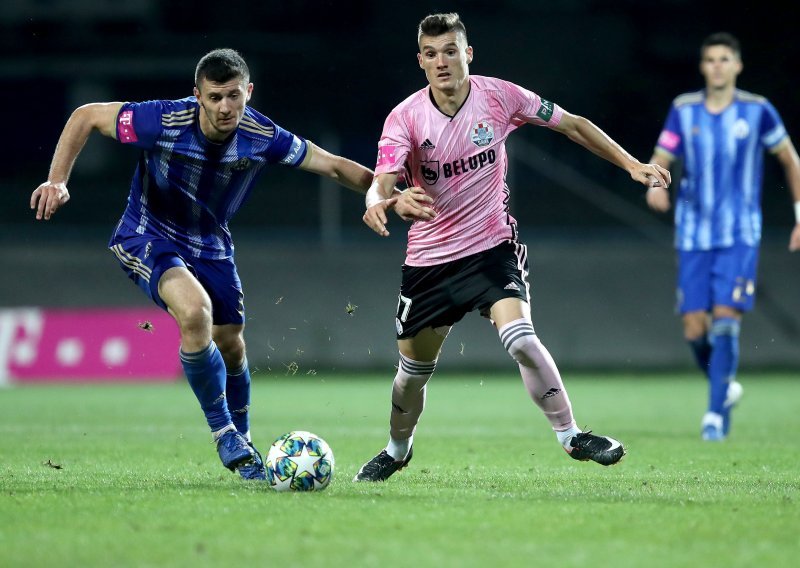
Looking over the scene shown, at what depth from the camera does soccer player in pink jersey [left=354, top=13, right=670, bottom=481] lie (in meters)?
6.12

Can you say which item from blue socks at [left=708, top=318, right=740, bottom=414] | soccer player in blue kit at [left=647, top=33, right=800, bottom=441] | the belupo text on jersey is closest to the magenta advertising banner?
soccer player in blue kit at [left=647, top=33, right=800, bottom=441]

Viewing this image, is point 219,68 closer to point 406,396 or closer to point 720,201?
point 406,396

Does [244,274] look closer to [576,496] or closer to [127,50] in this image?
[127,50]

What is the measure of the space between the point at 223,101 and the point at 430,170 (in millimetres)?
1038

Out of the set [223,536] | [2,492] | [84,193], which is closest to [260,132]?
[2,492]

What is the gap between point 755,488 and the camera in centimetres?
594

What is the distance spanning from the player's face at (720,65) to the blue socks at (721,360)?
1735 mm

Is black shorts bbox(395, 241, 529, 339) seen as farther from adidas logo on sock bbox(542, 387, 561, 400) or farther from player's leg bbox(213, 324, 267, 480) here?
player's leg bbox(213, 324, 267, 480)

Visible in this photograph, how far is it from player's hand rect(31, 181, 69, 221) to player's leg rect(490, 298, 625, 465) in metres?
2.08

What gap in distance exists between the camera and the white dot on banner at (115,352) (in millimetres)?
16203

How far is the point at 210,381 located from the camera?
630 centimetres

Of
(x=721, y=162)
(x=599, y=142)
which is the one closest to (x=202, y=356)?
(x=599, y=142)

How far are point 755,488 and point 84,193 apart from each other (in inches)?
576

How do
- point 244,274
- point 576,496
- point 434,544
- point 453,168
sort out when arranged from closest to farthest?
point 434,544
point 576,496
point 453,168
point 244,274
